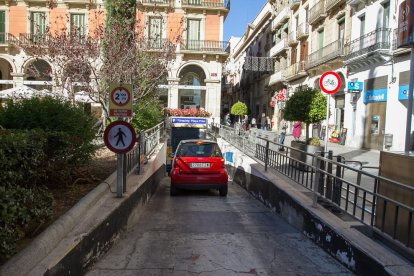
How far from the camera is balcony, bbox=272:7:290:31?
3941 cm

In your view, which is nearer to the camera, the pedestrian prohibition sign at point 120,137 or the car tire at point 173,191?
the pedestrian prohibition sign at point 120,137

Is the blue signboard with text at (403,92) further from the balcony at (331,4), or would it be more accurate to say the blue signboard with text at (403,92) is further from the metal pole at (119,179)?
the metal pole at (119,179)

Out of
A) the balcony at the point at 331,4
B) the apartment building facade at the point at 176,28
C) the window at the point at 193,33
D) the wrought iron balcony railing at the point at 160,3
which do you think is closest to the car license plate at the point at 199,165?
the balcony at the point at 331,4

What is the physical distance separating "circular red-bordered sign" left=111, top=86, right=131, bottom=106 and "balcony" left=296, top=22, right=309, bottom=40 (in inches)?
1159

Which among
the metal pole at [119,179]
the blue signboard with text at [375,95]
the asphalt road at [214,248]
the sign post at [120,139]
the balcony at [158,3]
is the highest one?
the balcony at [158,3]

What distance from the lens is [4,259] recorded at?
2.99 meters

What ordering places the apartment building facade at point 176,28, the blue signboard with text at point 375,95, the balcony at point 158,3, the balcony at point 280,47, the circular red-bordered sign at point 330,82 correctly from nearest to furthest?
the circular red-bordered sign at point 330,82
the blue signboard with text at point 375,95
the balcony at point 158,3
the apartment building facade at point 176,28
the balcony at point 280,47

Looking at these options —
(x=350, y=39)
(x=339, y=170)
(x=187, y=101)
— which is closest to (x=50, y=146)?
(x=339, y=170)

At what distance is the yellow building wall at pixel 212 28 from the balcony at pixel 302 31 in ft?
23.3

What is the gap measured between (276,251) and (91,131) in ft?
13.3

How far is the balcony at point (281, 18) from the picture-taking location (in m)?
39.4

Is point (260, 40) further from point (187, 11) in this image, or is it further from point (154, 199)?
point (154, 199)

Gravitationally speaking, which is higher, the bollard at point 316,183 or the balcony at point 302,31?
the balcony at point 302,31

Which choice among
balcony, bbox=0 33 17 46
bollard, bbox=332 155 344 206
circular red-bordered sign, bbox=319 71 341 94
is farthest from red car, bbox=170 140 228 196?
balcony, bbox=0 33 17 46
